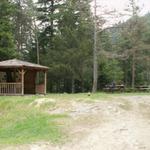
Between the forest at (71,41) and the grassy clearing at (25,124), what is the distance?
47.4 feet

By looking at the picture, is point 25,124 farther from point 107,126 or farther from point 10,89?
point 10,89

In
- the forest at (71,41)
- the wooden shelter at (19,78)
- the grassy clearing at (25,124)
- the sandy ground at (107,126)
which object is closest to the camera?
the sandy ground at (107,126)

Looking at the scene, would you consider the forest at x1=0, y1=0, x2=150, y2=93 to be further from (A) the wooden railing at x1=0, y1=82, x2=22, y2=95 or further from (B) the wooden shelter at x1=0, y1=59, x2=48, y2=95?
(A) the wooden railing at x1=0, y1=82, x2=22, y2=95

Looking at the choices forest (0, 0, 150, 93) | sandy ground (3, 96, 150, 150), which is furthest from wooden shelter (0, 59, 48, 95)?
sandy ground (3, 96, 150, 150)

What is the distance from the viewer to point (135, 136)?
16109 millimetres

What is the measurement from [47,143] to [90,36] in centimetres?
3032

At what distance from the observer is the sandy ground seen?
1505cm

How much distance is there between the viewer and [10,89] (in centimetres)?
3138

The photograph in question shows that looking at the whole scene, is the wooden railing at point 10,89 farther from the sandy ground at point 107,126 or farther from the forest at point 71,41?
the sandy ground at point 107,126

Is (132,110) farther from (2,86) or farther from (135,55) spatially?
(135,55)

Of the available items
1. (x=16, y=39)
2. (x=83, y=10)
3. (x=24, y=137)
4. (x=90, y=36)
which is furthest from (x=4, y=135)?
(x=16, y=39)

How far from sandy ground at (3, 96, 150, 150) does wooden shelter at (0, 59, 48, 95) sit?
977cm

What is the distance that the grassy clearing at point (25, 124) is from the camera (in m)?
16.4

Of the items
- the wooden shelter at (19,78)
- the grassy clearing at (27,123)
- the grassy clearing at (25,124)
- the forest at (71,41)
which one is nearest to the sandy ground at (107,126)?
the grassy clearing at (27,123)
